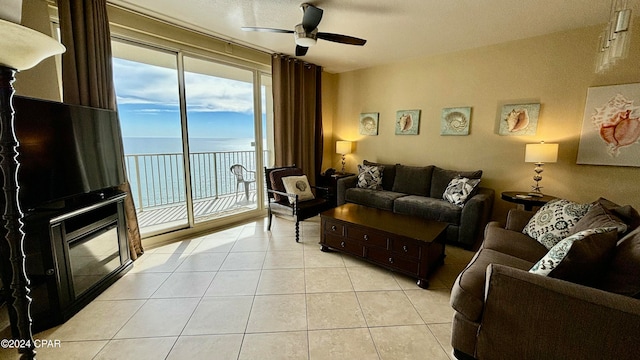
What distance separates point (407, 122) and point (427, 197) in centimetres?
134

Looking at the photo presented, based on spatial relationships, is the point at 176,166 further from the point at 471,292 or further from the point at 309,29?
the point at 471,292

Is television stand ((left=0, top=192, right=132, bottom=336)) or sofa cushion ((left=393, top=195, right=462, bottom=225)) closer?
television stand ((left=0, top=192, right=132, bottom=336))

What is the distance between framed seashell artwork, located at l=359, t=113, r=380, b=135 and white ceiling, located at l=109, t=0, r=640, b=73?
1.30 m

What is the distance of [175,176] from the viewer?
4.39 meters

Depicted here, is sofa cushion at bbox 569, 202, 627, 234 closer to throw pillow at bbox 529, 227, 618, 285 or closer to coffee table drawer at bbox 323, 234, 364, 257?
throw pillow at bbox 529, 227, 618, 285

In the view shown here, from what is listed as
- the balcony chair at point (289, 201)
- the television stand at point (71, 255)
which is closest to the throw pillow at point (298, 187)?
the balcony chair at point (289, 201)

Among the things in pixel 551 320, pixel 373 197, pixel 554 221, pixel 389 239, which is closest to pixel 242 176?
pixel 373 197

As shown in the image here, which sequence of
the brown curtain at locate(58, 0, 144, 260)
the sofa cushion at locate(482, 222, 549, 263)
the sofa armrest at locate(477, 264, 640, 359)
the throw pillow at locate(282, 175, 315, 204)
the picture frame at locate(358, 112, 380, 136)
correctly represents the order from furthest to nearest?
the picture frame at locate(358, 112, 380, 136) → the throw pillow at locate(282, 175, 315, 204) → the brown curtain at locate(58, 0, 144, 260) → the sofa cushion at locate(482, 222, 549, 263) → the sofa armrest at locate(477, 264, 640, 359)

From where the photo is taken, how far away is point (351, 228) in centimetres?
263

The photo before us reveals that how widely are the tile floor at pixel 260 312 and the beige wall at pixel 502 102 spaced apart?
169cm

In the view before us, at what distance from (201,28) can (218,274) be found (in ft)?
9.47

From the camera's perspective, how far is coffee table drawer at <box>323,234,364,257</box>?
260 centimetres

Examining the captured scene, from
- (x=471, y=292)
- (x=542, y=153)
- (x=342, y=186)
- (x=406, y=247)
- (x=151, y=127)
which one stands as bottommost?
(x=406, y=247)

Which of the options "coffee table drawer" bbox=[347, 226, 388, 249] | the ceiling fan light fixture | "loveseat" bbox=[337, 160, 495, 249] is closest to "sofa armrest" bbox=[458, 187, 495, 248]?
"loveseat" bbox=[337, 160, 495, 249]
